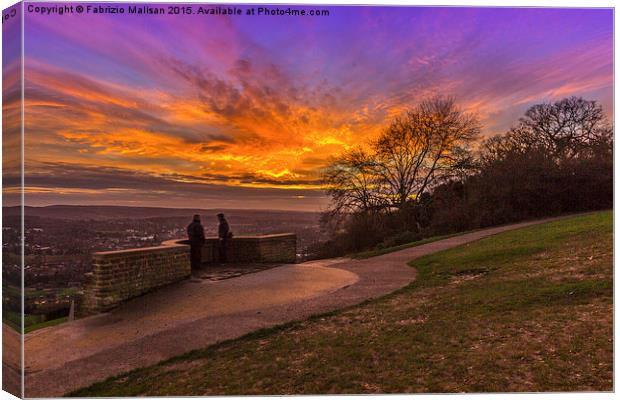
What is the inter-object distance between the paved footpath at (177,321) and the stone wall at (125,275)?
0.71 feet

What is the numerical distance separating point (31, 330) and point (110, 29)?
157 inches

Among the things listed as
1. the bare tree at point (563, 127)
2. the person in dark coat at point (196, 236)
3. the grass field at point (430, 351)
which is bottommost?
the grass field at point (430, 351)

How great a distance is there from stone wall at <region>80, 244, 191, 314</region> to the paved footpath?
0.71ft

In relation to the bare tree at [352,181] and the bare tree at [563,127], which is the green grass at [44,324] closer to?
the bare tree at [352,181]

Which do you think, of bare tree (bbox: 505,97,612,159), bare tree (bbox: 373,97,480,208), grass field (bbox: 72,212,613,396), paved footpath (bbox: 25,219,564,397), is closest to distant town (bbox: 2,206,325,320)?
paved footpath (bbox: 25,219,564,397)

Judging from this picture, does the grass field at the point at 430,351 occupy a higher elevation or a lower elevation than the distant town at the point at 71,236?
lower

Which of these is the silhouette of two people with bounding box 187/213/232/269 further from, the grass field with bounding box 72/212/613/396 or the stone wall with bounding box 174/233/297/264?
the grass field with bounding box 72/212/613/396

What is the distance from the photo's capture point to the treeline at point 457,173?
283 inches

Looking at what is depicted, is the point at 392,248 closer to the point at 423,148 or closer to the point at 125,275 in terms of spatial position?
the point at 423,148

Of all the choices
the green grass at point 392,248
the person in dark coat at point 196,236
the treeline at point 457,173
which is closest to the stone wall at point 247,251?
the person in dark coat at point 196,236

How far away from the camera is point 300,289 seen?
320 inches

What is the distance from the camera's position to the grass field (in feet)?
15.2

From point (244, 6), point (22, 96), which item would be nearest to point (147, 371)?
point (22, 96)

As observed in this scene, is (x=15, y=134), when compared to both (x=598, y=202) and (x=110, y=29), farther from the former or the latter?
(x=598, y=202)
